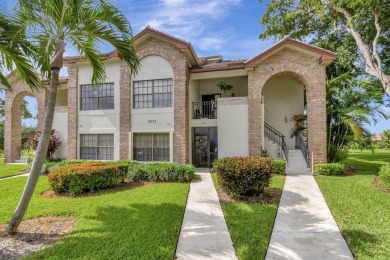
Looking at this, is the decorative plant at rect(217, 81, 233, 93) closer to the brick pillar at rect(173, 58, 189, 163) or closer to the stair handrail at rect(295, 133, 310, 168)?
the brick pillar at rect(173, 58, 189, 163)

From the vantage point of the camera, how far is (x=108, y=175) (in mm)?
10094

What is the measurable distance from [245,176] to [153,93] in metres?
9.58

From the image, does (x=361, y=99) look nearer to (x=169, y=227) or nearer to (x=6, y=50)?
(x=169, y=227)

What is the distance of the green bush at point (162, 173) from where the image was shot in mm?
11430

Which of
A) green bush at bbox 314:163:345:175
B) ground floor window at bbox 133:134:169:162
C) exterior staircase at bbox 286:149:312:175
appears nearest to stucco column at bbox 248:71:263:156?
exterior staircase at bbox 286:149:312:175

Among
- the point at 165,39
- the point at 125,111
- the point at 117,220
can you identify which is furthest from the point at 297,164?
the point at 125,111

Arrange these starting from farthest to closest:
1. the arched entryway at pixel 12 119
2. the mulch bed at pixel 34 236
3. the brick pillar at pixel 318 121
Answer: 1. the arched entryway at pixel 12 119
2. the brick pillar at pixel 318 121
3. the mulch bed at pixel 34 236

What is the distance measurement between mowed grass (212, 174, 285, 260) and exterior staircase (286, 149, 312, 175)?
21.5ft

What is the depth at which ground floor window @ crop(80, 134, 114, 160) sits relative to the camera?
1608cm

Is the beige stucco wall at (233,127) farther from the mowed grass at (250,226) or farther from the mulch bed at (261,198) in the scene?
the mowed grass at (250,226)

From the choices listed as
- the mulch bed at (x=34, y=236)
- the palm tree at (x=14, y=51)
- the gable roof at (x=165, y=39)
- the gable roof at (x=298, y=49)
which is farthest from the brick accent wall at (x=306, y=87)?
the palm tree at (x=14, y=51)

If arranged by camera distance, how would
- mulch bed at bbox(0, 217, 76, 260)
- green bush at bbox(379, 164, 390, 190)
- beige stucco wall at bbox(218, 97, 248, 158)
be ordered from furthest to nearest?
beige stucco wall at bbox(218, 97, 248, 158), green bush at bbox(379, 164, 390, 190), mulch bed at bbox(0, 217, 76, 260)

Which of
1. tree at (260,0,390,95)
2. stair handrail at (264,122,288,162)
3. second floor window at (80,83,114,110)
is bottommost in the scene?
stair handrail at (264,122,288,162)

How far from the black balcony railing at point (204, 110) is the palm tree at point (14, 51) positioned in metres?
10.8
